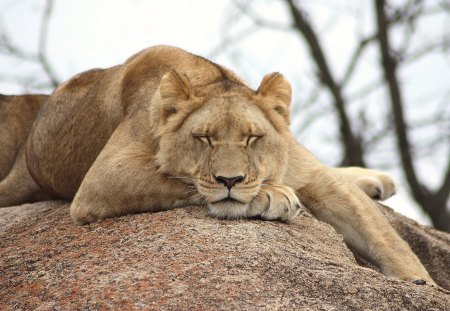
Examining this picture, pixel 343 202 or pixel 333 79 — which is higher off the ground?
pixel 333 79

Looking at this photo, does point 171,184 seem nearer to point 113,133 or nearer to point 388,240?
point 113,133

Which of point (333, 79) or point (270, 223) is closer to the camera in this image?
point (270, 223)

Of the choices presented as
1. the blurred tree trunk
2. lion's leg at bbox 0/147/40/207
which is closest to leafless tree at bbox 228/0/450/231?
the blurred tree trunk

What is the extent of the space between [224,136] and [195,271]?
0.94m

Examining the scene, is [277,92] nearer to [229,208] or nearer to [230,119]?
[230,119]

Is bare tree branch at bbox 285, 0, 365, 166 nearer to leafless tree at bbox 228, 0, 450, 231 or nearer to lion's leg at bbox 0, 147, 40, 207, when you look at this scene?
leafless tree at bbox 228, 0, 450, 231

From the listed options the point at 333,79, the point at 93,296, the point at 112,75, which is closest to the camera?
the point at 93,296

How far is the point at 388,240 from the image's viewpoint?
5625 millimetres

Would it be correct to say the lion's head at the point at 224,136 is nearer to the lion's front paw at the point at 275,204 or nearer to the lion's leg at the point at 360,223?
the lion's front paw at the point at 275,204

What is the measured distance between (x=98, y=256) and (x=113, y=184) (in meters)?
0.71

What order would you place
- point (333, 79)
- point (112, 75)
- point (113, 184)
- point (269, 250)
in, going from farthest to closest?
point (333, 79) < point (112, 75) < point (113, 184) < point (269, 250)

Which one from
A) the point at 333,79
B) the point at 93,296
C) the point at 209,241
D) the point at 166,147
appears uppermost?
the point at 333,79

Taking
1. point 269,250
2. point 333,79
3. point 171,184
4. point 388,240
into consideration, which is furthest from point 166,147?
point 333,79

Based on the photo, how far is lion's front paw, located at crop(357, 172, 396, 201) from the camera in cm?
696
